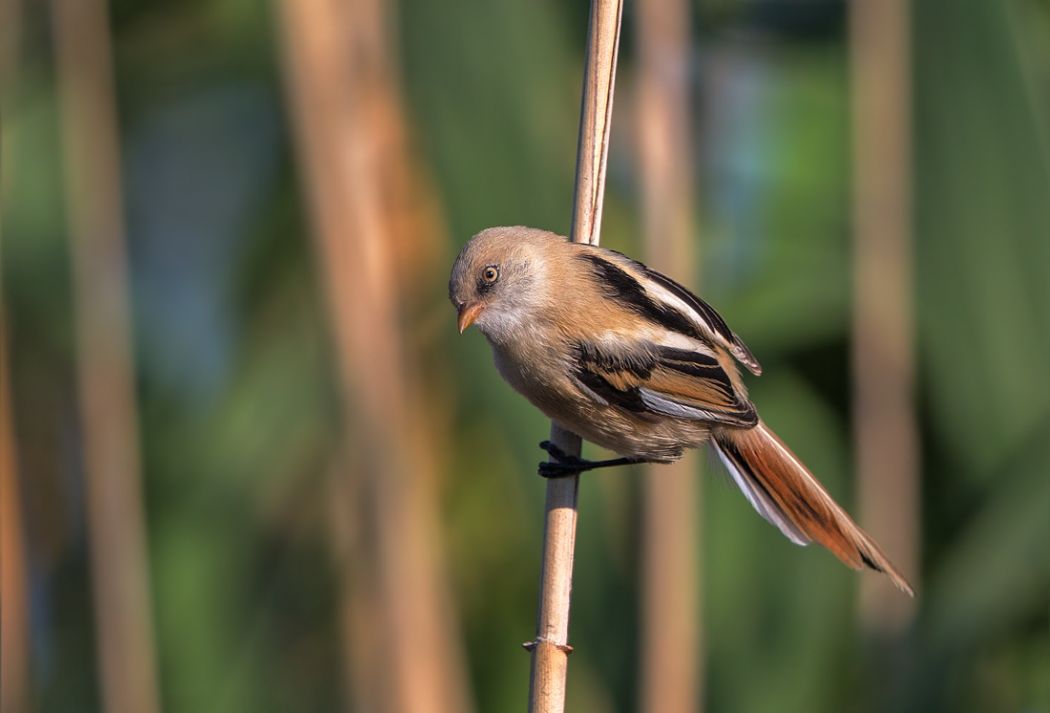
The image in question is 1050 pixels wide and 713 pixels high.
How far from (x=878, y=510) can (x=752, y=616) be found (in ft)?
1.18

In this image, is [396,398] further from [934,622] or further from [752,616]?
[934,622]

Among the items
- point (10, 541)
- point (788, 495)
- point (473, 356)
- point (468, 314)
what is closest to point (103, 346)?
point (10, 541)

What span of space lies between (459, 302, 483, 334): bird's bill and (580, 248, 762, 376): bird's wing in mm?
176

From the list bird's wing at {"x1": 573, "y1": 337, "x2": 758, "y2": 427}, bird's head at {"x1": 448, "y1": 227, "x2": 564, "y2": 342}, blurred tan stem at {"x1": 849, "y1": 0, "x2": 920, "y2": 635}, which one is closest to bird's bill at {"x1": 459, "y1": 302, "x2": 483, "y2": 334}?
bird's head at {"x1": 448, "y1": 227, "x2": 564, "y2": 342}

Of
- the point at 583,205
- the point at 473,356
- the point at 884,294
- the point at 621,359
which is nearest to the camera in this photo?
the point at 583,205

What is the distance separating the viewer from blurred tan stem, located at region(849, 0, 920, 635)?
243 centimetres

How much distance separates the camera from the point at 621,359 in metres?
1.76

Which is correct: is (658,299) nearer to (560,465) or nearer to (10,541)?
(560,465)

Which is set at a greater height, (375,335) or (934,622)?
(375,335)

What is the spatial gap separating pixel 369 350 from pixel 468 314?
1.63 ft

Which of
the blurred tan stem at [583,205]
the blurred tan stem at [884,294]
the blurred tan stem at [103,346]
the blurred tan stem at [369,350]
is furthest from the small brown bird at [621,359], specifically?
the blurred tan stem at [103,346]

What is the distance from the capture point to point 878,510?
2412 mm

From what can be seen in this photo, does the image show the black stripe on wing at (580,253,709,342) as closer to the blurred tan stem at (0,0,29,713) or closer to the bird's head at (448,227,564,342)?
the bird's head at (448,227,564,342)

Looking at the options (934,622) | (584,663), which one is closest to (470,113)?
(584,663)
